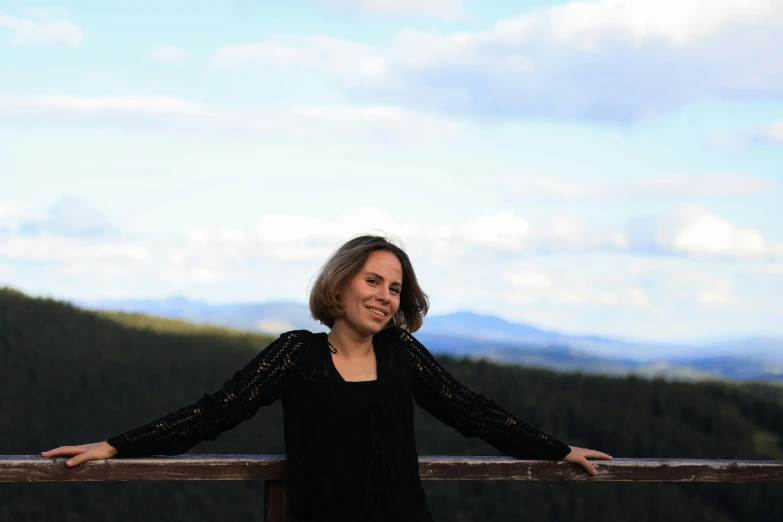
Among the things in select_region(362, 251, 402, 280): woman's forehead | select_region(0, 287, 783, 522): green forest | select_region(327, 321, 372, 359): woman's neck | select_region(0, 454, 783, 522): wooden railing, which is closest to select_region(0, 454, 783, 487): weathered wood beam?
select_region(0, 454, 783, 522): wooden railing

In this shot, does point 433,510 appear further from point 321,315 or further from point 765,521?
point 321,315

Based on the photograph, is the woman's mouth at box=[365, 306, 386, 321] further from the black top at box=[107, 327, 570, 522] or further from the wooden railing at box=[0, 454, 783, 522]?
the wooden railing at box=[0, 454, 783, 522]

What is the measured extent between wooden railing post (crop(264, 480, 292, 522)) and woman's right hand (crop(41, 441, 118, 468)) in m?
0.52

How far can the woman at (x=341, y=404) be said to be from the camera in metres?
3.11

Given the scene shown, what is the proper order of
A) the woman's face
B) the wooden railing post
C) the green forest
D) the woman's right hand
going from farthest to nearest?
the green forest < the wooden railing post < the woman's face < the woman's right hand

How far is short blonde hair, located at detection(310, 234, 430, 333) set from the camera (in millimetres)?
3223

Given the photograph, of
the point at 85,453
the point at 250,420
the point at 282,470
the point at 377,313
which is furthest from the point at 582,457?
the point at 250,420

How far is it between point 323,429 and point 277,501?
385 mm

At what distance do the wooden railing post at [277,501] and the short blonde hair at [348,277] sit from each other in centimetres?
55

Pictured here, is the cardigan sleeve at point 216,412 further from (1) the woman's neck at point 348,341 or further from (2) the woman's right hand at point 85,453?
(1) the woman's neck at point 348,341

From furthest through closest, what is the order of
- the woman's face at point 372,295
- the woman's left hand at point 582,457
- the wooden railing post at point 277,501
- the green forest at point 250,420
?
the green forest at point 250,420
the woman's left hand at point 582,457
the wooden railing post at point 277,501
the woman's face at point 372,295

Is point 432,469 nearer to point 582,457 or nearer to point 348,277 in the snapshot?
point 582,457

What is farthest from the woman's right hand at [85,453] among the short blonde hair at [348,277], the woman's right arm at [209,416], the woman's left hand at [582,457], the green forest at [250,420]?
the green forest at [250,420]

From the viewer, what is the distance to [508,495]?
999cm
